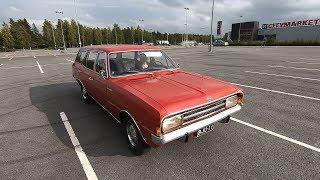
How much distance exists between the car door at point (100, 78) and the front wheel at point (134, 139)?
3.84 ft

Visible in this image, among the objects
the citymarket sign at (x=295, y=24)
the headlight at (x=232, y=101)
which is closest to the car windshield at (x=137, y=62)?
the headlight at (x=232, y=101)

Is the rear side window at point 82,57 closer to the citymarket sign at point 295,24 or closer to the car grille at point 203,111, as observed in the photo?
the car grille at point 203,111

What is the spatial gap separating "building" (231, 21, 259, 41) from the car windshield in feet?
295

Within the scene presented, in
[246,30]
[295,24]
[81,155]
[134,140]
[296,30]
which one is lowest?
[81,155]

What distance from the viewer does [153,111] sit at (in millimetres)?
3234

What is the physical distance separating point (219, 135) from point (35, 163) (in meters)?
3.42

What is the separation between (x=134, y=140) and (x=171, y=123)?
100cm

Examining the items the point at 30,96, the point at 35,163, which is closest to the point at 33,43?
the point at 30,96

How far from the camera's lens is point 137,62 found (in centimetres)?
505

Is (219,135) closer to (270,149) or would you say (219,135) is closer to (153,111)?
(270,149)

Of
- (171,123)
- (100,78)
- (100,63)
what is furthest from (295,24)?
(171,123)

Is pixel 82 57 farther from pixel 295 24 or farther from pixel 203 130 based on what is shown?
pixel 295 24

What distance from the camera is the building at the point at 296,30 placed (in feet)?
200

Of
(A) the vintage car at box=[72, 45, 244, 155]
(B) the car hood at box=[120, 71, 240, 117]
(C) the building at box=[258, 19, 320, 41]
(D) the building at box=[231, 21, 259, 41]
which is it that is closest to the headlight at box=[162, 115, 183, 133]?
(A) the vintage car at box=[72, 45, 244, 155]
